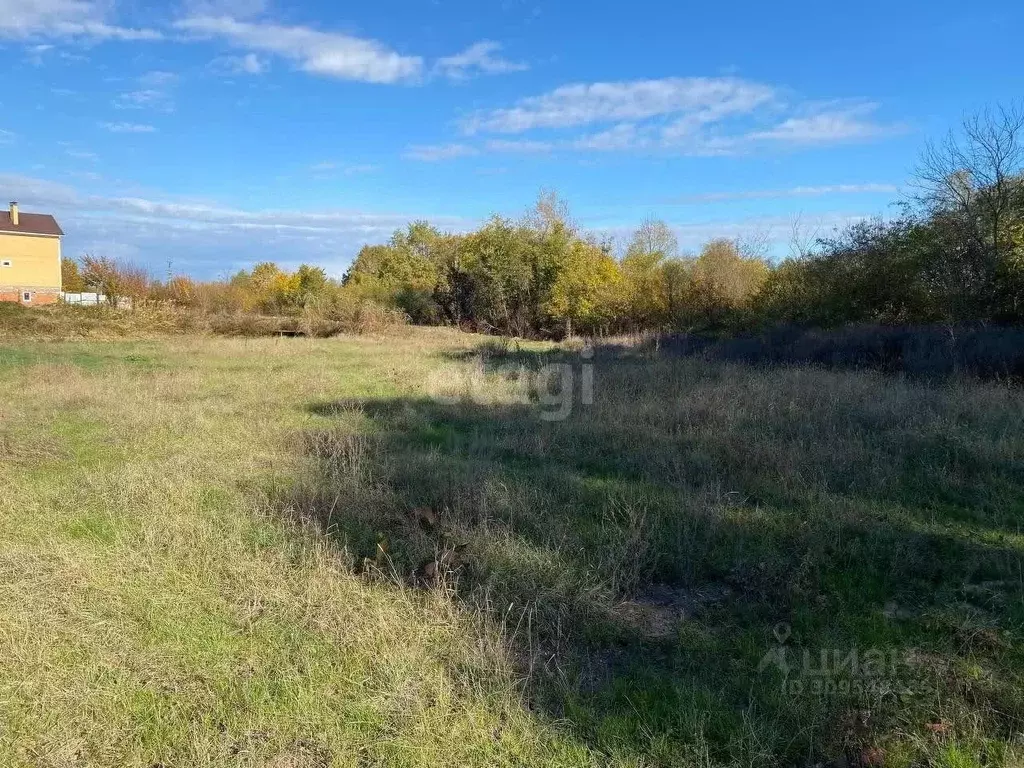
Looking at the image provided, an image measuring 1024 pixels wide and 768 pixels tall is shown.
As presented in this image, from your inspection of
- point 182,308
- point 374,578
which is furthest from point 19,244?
point 374,578

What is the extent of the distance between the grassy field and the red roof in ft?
162

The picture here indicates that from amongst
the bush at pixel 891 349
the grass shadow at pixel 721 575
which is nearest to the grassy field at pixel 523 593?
the grass shadow at pixel 721 575

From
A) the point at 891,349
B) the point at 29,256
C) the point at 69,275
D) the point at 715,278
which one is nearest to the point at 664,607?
the point at 891,349

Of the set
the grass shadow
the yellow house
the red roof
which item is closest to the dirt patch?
the grass shadow

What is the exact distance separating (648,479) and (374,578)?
2.89 metres

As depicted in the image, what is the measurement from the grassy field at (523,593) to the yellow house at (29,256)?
47878 millimetres

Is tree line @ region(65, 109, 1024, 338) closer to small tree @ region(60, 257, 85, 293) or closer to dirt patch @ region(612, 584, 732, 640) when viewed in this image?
small tree @ region(60, 257, 85, 293)

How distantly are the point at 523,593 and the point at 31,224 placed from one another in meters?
58.1

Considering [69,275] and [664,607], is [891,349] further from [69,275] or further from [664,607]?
[69,275]

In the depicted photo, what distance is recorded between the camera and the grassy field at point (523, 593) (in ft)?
8.63

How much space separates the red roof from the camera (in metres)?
46.2

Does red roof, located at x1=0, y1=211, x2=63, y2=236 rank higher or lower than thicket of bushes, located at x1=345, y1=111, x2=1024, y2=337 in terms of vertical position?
higher

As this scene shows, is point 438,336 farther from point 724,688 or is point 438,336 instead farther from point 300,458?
point 724,688

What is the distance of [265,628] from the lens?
11.4 feet
